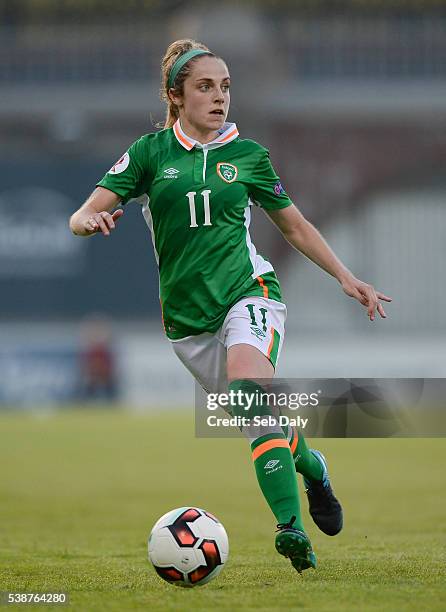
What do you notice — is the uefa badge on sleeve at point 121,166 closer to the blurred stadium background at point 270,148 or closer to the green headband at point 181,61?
the green headband at point 181,61

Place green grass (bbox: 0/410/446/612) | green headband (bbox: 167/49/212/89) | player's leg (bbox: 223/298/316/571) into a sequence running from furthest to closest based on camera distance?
green headband (bbox: 167/49/212/89) < player's leg (bbox: 223/298/316/571) < green grass (bbox: 0/410/446/612)

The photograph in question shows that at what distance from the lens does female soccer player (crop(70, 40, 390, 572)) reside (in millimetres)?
5457

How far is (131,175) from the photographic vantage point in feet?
18.1

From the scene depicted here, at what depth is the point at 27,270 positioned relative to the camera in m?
26.4

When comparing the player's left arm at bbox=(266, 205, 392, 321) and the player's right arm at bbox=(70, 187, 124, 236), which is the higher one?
the player's right arm at bbox=(70, 187, 124, 236)

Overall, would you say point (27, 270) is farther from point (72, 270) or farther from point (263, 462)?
point (263, 462)

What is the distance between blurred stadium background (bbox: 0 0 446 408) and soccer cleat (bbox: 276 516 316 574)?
20146mm

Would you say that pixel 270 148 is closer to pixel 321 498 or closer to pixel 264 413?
pixel 321 498

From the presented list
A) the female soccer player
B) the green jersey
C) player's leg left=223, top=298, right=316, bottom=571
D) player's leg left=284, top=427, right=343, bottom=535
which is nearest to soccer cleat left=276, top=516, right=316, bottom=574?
player's leg left=223, top=298, right=316, bottom=571

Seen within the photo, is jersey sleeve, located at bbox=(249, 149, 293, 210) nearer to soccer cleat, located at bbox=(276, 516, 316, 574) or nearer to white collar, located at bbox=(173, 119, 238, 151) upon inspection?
white collar, located at bbox=(173, 119, 238, 151)

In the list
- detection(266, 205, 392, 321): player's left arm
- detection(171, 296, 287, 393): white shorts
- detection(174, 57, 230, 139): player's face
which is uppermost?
detection(174, 57, 230, 139): player's face

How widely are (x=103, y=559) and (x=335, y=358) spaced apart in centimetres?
1780

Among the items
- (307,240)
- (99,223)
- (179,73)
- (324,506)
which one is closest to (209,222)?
(307,240)

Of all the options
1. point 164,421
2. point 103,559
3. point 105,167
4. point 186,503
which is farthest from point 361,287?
point 105,167
